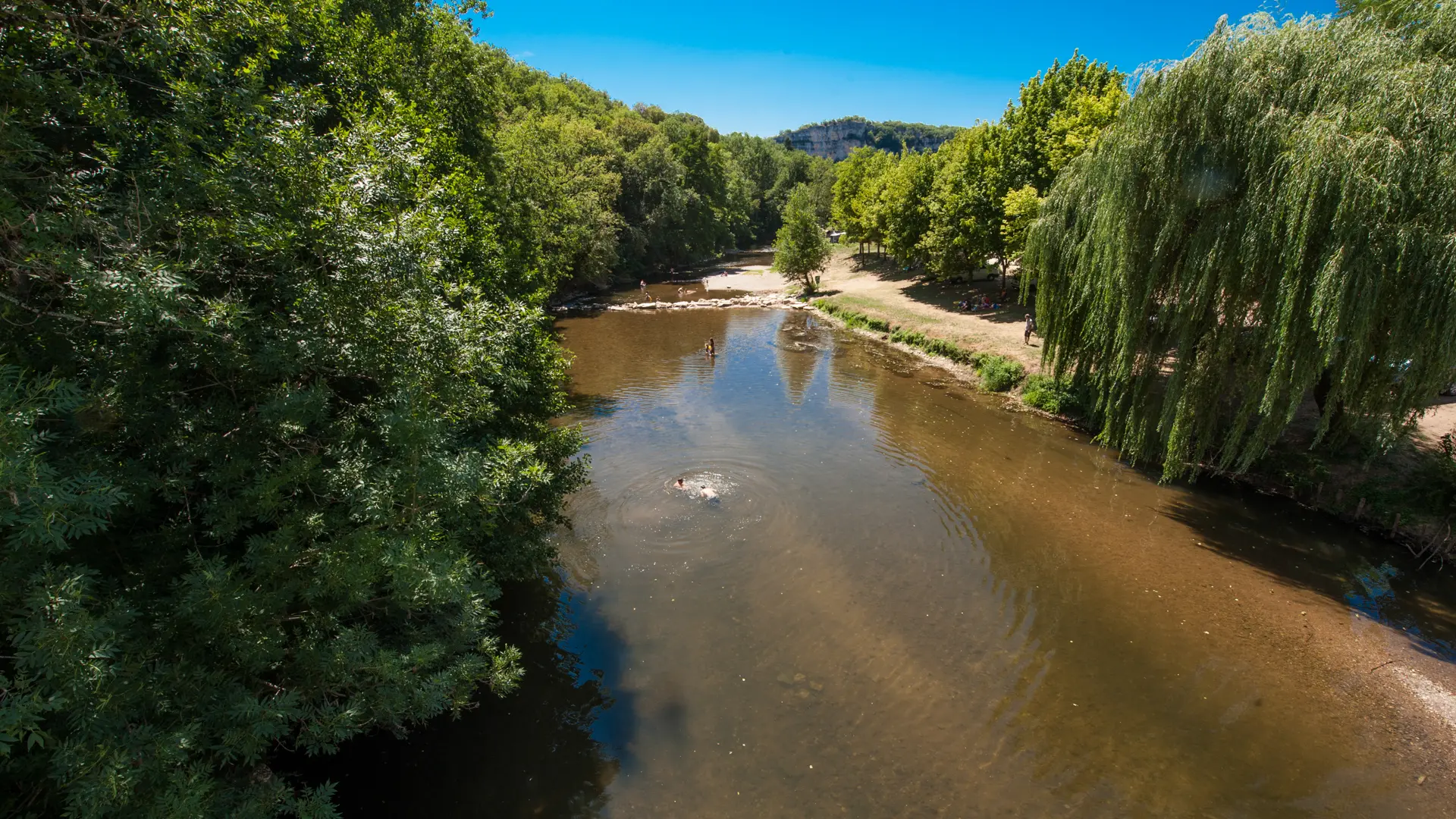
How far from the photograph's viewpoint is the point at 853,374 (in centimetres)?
2956

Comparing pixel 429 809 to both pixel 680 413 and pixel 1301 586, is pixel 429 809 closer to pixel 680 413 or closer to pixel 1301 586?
pixel 680 413

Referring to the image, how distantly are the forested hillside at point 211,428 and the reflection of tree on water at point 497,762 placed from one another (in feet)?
5.15

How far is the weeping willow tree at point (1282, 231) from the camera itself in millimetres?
11203

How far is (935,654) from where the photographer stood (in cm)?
1162

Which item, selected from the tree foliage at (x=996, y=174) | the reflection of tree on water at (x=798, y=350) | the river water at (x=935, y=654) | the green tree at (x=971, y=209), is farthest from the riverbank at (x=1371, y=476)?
the green tree at (x=971, y=209)

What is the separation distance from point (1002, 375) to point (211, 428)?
87.0 ft

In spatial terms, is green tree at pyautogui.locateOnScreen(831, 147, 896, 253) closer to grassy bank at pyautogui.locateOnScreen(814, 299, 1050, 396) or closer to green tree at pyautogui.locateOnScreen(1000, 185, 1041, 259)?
grassy bank at pyautogui.locateOnScreen(814, 299, 1050, 396)

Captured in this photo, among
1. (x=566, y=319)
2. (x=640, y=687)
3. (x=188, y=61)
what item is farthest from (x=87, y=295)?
(x=566, y=319)

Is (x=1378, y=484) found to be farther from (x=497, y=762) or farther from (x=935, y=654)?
(x=497, y=762)

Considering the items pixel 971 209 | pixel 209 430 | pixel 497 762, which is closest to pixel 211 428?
pixel 209 430

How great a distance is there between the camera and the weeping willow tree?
11.2 meters

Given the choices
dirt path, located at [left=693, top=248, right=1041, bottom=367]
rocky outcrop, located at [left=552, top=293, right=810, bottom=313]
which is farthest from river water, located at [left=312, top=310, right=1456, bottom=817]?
rocky outcrop, located at [left=552, top=293, right=810, bottom=313]

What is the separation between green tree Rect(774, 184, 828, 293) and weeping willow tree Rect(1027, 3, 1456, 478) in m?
34.3

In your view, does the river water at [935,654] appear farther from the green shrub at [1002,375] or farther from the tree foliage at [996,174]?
the tree foliage at [996,174]
